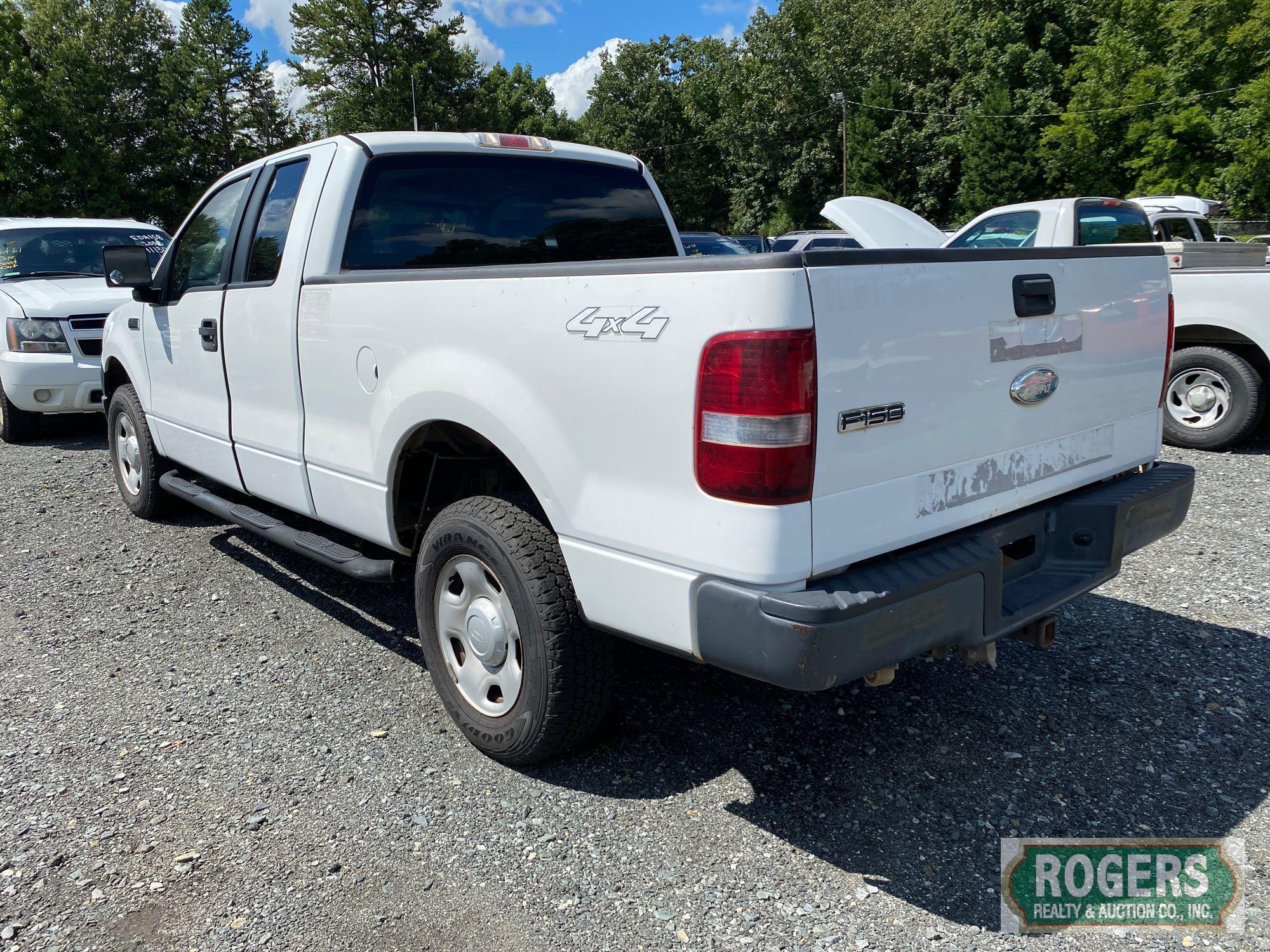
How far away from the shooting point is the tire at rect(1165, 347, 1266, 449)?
704 centimetres

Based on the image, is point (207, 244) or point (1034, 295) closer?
point (1034, 295)

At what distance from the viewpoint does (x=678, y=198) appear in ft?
211

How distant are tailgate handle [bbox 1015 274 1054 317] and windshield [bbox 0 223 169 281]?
8.80 meters

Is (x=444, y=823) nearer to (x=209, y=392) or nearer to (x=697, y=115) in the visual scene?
(x=209, y=392)

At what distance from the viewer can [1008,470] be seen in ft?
9.19

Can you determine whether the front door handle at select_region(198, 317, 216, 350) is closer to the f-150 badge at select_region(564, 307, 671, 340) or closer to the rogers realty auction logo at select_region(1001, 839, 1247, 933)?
the f-150 badge at select_region(564, 307, 671, 340)

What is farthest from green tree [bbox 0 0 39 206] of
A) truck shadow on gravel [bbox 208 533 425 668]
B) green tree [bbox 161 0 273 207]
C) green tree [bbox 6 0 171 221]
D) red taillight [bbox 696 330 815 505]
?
red taillight [bbox 696 330 815 505]

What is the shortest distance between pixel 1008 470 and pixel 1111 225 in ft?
21.7

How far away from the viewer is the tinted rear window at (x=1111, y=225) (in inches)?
314

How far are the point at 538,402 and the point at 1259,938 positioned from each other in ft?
7.67

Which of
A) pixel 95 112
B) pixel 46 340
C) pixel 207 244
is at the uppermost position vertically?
pixel 95 112

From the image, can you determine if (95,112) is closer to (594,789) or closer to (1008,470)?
(594,789)

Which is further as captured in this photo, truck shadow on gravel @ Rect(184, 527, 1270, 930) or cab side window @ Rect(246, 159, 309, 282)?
cab side window @ Rect(246, 159, 309, 282)

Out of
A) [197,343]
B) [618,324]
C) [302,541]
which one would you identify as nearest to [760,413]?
[618,324]
